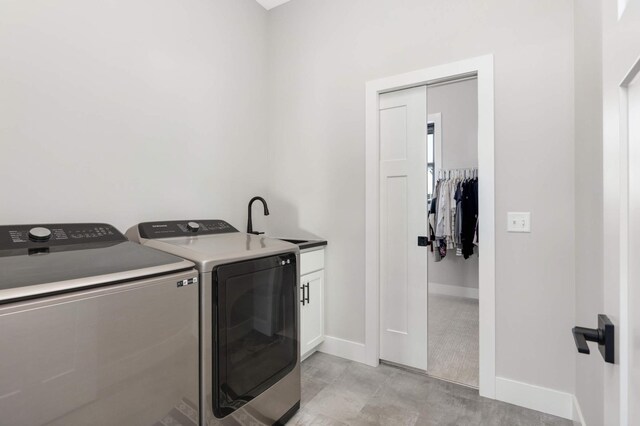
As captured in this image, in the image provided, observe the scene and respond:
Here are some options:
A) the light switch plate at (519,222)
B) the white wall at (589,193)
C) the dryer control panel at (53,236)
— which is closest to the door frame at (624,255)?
the white wall at (589,193)

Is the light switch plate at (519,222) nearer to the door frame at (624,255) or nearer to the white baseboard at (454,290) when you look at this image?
the door frame at (624,255)

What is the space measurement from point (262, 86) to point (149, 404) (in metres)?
2.57

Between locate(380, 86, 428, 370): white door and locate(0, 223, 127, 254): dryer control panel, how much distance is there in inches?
70.4

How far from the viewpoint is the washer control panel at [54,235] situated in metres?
1.22

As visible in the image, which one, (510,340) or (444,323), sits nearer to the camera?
(510,340)

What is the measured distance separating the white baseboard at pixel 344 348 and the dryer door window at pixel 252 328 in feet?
2.65

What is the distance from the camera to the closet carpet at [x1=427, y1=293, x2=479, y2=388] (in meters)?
2.23

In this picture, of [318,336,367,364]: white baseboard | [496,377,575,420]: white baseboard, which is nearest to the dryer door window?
[318,336,367,364]: white baseboard

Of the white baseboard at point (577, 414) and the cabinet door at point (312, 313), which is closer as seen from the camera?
the white baseboard at point (577, 414)

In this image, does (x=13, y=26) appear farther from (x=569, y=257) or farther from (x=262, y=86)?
(x=569, y=257)

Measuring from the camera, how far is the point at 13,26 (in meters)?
1.38

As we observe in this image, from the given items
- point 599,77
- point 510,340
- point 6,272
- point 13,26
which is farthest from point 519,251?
point 13,26

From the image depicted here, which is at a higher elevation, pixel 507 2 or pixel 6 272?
pixel 507 2

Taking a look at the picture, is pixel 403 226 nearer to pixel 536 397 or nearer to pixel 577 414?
pixel 536 397
